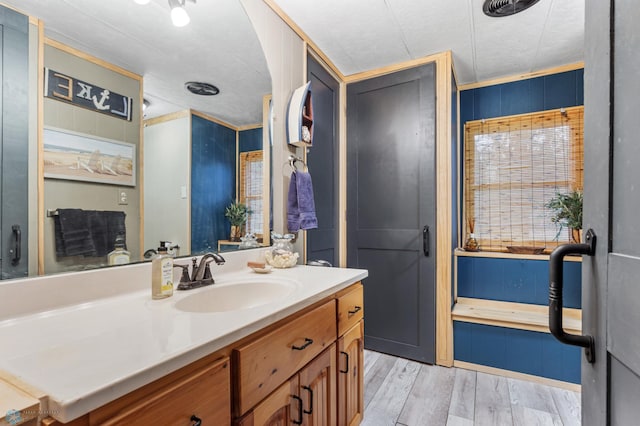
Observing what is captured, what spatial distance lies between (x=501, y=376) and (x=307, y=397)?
183 cm

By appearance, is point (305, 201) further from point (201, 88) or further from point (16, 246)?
point (16, 246)

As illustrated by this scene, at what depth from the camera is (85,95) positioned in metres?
0.93

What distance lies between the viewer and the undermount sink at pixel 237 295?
1088 mm

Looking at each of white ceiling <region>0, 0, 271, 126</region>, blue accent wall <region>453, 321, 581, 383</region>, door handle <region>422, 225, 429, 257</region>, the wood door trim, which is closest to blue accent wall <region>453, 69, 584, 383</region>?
blue accent wall <region>453, 321, 581, 383</region>

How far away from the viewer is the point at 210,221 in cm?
141

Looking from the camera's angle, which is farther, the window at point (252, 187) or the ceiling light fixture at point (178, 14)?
the window at point (252, 187)

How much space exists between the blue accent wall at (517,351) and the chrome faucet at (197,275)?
6.39ft

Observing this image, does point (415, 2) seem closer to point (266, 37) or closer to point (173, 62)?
point (266, 37)

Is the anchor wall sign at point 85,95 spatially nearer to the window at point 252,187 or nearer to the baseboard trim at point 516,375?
the window at point 252,187

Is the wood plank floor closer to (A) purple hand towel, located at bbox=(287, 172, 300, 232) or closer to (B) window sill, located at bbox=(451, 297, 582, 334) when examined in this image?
(B) window sill, located at bbox=(451, 297, 582, 334)

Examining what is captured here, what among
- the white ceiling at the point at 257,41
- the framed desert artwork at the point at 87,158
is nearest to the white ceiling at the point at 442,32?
the white ceiling at the point at 257,41

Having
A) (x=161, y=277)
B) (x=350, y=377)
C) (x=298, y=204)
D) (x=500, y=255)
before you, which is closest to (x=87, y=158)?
(x=161, y=277)

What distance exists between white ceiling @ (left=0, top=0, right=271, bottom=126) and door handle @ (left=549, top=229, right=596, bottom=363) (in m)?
1.30

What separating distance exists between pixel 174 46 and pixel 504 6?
1.83m
